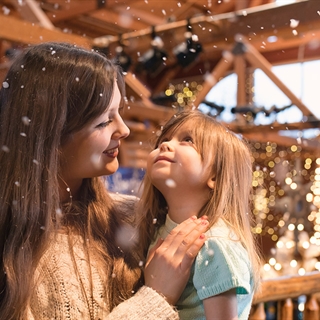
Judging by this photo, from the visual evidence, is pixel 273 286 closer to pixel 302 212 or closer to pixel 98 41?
pixel 98 41

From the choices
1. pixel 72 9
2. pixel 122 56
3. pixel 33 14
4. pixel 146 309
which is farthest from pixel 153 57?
pixel 146 309

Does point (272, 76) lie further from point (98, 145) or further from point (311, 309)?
point (98, 145)

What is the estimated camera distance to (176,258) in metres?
0.98

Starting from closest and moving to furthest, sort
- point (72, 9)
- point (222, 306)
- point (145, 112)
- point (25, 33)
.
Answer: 1. point (222, 306)
2. point (25, 33)
3. point (72, 9)
4. point (145, 112)

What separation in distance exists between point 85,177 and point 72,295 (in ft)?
0.79

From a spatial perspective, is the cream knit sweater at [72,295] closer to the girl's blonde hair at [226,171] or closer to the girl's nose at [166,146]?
the girl's blonde hair at [226,171]

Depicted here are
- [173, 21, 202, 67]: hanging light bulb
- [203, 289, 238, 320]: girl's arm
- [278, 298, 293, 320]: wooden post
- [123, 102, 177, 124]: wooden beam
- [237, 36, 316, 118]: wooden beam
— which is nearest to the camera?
[203, 289, 238, 320]: girl's arm

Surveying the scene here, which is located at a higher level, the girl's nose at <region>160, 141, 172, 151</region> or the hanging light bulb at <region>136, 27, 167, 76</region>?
the hanging light bulb at <region>136, 27, 167, 76</region>

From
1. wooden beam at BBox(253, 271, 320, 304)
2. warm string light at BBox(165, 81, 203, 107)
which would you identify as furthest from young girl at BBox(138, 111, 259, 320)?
warm string light at BBox(165, 81, 203, 107)

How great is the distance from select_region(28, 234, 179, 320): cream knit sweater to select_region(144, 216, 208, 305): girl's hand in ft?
0.07

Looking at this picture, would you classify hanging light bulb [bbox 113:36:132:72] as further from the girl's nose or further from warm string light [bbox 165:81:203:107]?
the girl's nose

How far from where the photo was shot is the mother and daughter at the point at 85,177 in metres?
0.99

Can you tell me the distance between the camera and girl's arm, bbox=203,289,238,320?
3.06 feet

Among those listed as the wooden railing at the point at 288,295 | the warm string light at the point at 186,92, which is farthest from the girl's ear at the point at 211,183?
the warm string light at the point at 186,92
